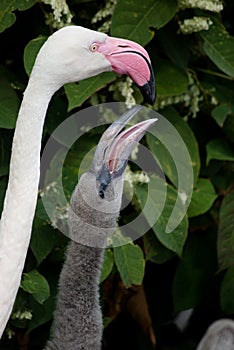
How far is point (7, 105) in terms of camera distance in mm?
3125

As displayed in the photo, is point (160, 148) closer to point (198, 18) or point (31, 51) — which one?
point (198, 18)

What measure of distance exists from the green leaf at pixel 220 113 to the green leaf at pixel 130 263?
527mm

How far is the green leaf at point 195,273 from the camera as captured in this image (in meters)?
3.69

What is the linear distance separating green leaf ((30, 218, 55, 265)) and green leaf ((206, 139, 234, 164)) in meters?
0.63

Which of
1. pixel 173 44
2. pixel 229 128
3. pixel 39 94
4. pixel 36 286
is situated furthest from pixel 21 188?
pixel 229 128

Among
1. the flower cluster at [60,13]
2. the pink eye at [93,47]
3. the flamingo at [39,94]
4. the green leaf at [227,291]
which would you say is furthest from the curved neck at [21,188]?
the green leaf at [227,291]

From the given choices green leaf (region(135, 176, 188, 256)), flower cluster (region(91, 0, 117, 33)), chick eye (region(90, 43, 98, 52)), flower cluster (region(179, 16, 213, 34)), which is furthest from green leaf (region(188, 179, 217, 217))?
chick eye (region(90, 43, 98, 52))

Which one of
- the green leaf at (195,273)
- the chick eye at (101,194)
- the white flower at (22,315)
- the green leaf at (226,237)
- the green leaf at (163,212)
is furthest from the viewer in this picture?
the green leaf at (195,273)

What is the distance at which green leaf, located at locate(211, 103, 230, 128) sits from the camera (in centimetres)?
344

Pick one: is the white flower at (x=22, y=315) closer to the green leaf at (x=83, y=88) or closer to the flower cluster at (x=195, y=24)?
the green leaf at (x=83, y=88)

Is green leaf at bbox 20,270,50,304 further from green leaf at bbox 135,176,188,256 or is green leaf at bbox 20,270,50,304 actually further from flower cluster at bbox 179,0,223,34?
flower cluster at bbox 179,0,223,34

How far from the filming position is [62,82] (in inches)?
94.0

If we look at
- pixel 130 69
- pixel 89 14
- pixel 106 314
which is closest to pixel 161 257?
pixel 106 314

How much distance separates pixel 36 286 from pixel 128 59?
2.97ft
